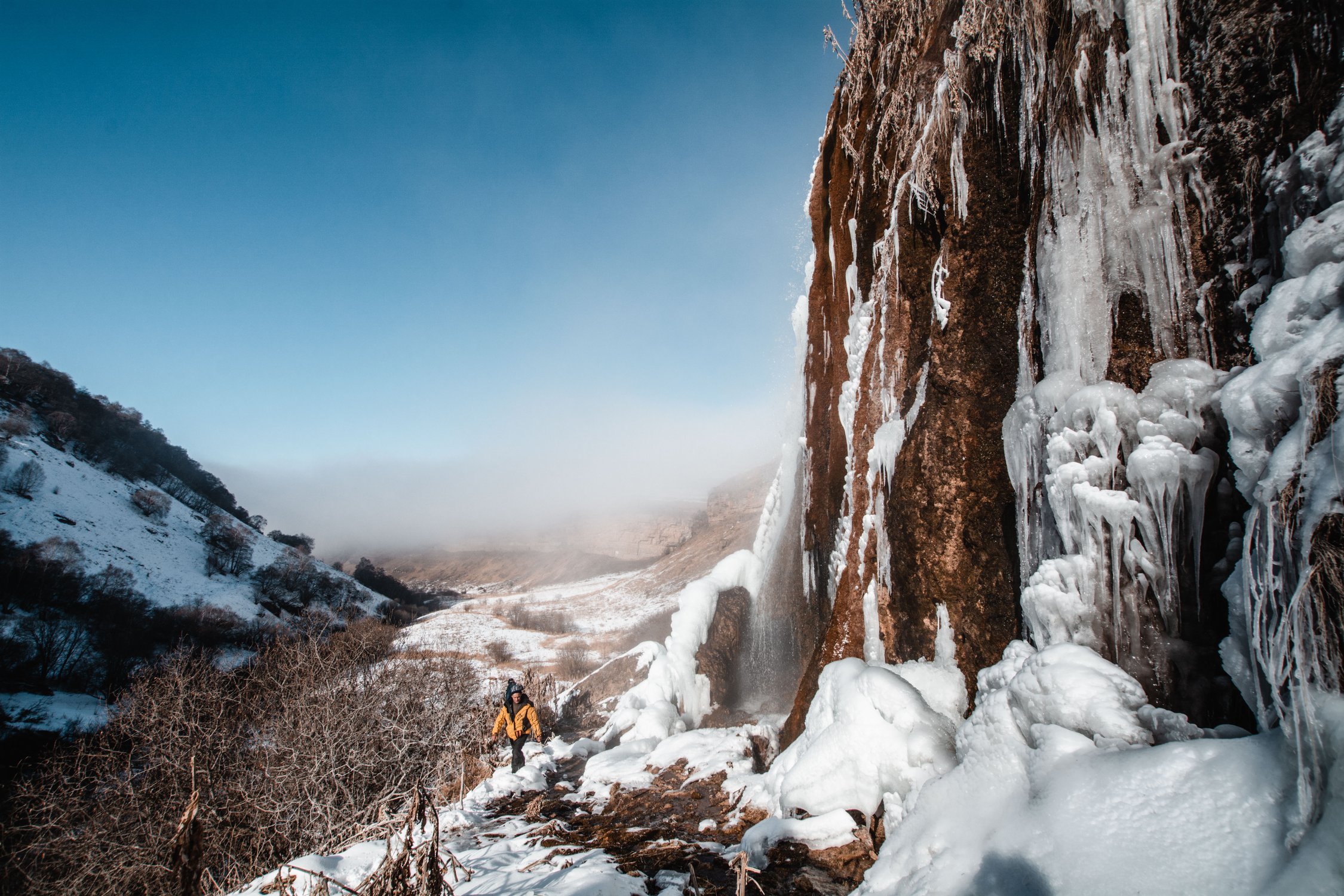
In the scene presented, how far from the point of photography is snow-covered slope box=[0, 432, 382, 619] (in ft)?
107

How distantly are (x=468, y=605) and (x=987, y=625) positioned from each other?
5525 centimetres

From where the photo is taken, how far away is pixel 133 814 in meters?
9.31

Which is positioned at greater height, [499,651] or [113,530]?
[113,530]

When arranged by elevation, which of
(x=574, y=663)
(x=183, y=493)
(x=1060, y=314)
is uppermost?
(x=183, y=493)

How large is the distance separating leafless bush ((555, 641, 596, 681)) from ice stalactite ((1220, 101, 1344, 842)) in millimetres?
21359

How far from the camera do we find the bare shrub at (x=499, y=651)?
88.9ft

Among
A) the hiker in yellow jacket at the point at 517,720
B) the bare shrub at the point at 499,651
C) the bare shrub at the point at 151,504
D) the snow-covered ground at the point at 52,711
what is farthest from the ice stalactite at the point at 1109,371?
the bare shrub at the point at 151,504

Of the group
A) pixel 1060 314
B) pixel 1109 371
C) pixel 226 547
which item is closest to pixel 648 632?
pixel 1060 314

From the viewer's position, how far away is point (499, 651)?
1115 inches

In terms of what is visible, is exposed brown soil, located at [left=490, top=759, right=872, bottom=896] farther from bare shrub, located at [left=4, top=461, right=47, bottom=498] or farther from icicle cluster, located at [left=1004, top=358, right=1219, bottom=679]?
bare shrub, located at [left=4, top=461, right=47, bottom=498]

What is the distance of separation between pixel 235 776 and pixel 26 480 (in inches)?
1664

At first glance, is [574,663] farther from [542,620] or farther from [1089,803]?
[1089,803]

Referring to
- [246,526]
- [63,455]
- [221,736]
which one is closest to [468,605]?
[246,526]

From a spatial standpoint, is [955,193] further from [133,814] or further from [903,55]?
[133,814]
